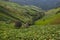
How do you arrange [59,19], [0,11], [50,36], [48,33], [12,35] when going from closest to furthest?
[50,36] → [48,33] → [12,35] → [59,19] → [0,11]

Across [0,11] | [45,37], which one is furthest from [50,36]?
[0,11]

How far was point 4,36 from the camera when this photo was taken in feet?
119

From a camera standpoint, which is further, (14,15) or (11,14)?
(14,15)

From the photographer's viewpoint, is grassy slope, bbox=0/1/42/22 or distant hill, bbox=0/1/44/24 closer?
distant hill, bbox=0/1/44/24

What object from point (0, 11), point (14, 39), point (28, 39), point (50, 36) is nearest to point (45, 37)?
point (50, 36)

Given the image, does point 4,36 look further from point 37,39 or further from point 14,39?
point 37,39

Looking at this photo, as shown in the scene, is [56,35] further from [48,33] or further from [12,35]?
[12,35]

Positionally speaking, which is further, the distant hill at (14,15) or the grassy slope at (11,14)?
the grassy slope at (11,14)

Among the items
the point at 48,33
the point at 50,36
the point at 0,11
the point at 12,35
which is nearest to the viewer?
the point at 50,36

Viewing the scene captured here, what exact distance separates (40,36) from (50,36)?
1.82 m

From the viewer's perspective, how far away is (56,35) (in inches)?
1245

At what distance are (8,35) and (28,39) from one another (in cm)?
503

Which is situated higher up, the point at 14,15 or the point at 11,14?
the point at 11,14

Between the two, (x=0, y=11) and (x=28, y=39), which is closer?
(x=28, y=39)
